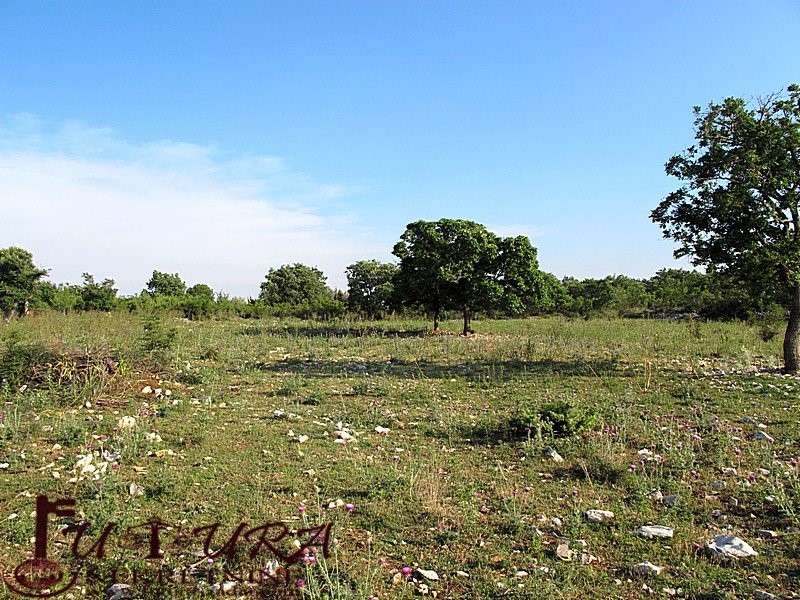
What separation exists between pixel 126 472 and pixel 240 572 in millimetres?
2535

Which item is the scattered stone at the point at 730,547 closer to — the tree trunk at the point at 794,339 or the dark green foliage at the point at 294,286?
the tree trunk at the point at 794,339

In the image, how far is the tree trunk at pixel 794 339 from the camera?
38.4 ft

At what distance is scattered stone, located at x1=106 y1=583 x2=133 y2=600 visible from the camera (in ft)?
12.0

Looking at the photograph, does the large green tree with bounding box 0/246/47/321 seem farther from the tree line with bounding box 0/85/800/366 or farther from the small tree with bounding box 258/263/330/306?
the small tree with bounding box 258/263/330/306

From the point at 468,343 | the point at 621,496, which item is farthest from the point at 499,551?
the point at 468,343

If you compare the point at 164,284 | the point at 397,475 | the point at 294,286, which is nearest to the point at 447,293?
the point at 397,475

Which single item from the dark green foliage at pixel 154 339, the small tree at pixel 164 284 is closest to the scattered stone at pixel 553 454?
the dark green foliage at pixel 154 339

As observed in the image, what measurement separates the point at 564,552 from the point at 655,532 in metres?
0.88

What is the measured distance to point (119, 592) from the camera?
3.70 m

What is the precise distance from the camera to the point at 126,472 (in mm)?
5809

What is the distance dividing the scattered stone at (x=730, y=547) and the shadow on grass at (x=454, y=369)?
688cm

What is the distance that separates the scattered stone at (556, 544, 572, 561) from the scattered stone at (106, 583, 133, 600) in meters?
3.03

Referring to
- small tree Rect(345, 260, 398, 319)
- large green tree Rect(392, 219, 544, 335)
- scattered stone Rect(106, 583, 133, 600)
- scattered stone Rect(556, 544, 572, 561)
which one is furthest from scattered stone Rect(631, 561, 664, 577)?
small tree Rect(345, 260, 398, 319)

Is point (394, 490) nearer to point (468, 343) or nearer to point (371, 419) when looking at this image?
point (371, 419)
